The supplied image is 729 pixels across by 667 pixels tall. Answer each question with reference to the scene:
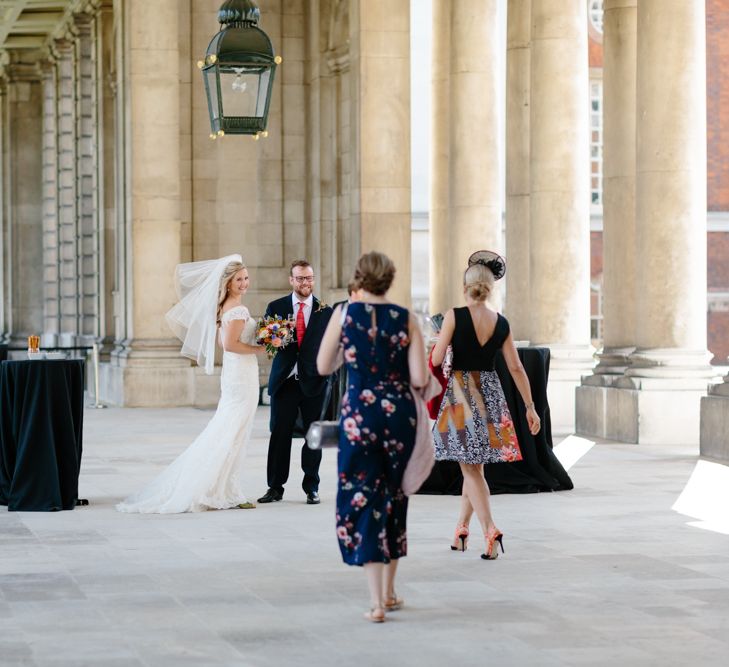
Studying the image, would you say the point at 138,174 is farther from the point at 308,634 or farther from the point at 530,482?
the point at 308,634

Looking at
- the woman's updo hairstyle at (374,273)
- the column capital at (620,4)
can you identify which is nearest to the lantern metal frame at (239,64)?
the column capital at (620,4)

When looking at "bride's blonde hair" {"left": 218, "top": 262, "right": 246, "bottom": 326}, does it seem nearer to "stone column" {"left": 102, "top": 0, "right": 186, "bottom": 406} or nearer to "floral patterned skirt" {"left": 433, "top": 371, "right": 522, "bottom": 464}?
"floral patterned skirt" {"left": 433, "top": 371, "right": 522, "bottom": 464}

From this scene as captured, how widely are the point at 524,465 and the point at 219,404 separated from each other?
281 cm

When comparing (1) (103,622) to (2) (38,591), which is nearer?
(1) (103,622)

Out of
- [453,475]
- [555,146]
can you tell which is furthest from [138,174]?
[453,475]

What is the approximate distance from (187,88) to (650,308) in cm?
1145

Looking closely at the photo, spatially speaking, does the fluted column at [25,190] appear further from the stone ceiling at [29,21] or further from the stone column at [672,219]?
the stone column at [672,219]

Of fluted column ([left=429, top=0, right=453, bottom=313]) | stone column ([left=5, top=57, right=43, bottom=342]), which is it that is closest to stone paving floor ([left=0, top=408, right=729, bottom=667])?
fluted column ([left=429, top=0, right=453, bottom=313])

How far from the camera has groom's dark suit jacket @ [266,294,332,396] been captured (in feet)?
44.2

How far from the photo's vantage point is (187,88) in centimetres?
2761

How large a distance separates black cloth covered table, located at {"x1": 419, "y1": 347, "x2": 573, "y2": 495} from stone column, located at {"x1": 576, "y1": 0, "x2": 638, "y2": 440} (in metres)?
5.99

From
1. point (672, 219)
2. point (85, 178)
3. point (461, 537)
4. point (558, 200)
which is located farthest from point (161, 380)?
point (461, 537)

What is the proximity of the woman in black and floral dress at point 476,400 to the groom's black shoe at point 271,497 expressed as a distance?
126 inches

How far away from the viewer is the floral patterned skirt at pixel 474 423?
34.7ft
